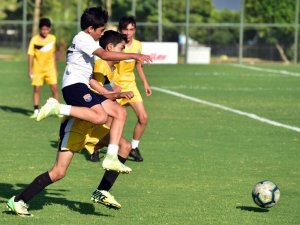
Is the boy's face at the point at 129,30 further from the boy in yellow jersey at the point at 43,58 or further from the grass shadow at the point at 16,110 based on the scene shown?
the boy in yellow jersey at the point at 43,58

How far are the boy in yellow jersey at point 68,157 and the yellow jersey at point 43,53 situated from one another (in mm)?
12417

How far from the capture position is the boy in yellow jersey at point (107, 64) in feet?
34.4

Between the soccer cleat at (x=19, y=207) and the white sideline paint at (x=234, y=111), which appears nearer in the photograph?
the soccer cleat at (x=19, y=207)

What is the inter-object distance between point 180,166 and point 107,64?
2946 millimetres

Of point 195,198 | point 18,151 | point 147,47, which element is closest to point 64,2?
point 147,47

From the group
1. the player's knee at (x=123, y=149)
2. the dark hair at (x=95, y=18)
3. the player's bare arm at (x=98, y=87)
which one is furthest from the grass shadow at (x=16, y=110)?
the dark hair at (x=95, y=18)

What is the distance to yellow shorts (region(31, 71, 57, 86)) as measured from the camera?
22.4 meters

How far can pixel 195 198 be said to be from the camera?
11.3 metres

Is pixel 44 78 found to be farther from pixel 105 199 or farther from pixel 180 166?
pixel 105 199

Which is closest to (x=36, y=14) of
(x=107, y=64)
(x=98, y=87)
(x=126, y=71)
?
(x=126, y=71)

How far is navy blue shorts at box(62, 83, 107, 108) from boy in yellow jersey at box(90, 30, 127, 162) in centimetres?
56

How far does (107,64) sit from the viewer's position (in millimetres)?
11562

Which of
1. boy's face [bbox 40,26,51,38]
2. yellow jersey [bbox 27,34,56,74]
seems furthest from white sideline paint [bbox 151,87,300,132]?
boy's face [bbox 40,26,51,38]

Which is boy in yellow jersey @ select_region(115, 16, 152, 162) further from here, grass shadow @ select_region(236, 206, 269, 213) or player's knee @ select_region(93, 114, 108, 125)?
player's knee @ select_region(93, 114, 108, 125)
